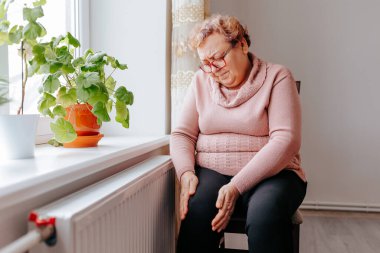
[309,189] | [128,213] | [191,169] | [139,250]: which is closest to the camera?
[128,213]

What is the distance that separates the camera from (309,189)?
3.00m

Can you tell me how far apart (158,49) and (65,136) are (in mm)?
860

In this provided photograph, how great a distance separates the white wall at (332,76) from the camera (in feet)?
9.48

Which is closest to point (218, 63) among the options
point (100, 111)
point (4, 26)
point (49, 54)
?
point (100, 111)

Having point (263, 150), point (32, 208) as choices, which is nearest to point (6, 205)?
point (32, 208)

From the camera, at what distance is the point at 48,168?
2.76 feet

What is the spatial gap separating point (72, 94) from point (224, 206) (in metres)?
0.61

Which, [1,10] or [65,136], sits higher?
[1,10]

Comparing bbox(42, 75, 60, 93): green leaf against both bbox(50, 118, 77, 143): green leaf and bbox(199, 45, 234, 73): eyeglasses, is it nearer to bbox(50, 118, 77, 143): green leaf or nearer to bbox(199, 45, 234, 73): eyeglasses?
bbox(50, 118, 77, 143): green leaf

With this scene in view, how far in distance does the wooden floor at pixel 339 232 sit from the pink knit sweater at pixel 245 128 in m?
1.11

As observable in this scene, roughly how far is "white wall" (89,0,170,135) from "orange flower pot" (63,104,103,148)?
22.8 inches

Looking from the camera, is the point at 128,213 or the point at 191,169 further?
the point at 191,169

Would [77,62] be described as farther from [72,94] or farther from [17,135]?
[17,135]

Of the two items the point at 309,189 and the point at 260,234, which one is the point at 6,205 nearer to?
the point at 260,234
